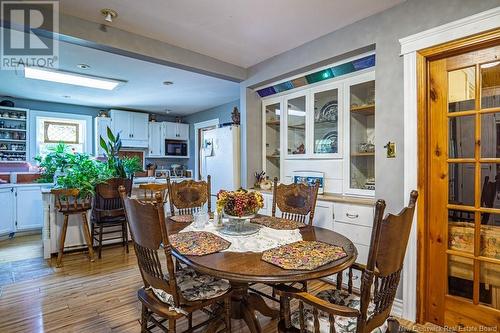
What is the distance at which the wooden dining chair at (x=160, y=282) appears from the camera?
4.23 ft

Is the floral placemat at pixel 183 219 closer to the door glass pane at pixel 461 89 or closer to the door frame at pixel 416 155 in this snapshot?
the door frame at pixel 416 155

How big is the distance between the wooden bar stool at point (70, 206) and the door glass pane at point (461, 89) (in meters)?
3.90

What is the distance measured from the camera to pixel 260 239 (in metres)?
1.69

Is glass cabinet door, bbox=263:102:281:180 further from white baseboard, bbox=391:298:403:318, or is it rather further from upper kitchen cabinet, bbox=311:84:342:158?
white baseboard, bbox=391:298:403:318

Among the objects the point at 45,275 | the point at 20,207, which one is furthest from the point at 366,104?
the point at 20,207

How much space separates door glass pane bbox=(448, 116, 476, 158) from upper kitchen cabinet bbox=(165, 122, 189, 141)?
5762mm

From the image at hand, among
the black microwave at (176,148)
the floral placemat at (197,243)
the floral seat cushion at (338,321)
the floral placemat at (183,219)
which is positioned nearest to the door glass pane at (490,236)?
the floral seat cushion at (338,321)

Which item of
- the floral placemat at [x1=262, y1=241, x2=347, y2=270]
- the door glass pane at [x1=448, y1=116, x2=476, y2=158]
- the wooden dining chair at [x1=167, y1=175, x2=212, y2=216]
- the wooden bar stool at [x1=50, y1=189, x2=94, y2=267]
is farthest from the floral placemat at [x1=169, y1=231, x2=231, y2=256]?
the wooden bar stool at [x1=50, y1=189, x2=94, y2=267]

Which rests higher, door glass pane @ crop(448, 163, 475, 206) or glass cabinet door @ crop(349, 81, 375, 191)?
glass cabinet door @ crop(349, 81, 375, 191)

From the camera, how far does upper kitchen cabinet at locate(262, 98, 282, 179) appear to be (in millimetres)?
3771

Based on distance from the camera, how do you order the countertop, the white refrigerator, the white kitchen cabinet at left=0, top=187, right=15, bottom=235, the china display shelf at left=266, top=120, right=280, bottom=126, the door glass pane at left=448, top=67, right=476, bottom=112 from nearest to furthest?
the door glass pane at left=448, top=67, right=476, bottom=112
the countertop
the china display shelf at left=266, top=120, right=280, bottom=126
the white refrigerator
the white kitchen cabinet at left=0, top=187, right=15, bottom=235

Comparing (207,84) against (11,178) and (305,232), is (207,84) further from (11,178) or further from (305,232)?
(11,178)

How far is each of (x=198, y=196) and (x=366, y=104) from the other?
6.60 ft

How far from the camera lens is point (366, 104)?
279cm
